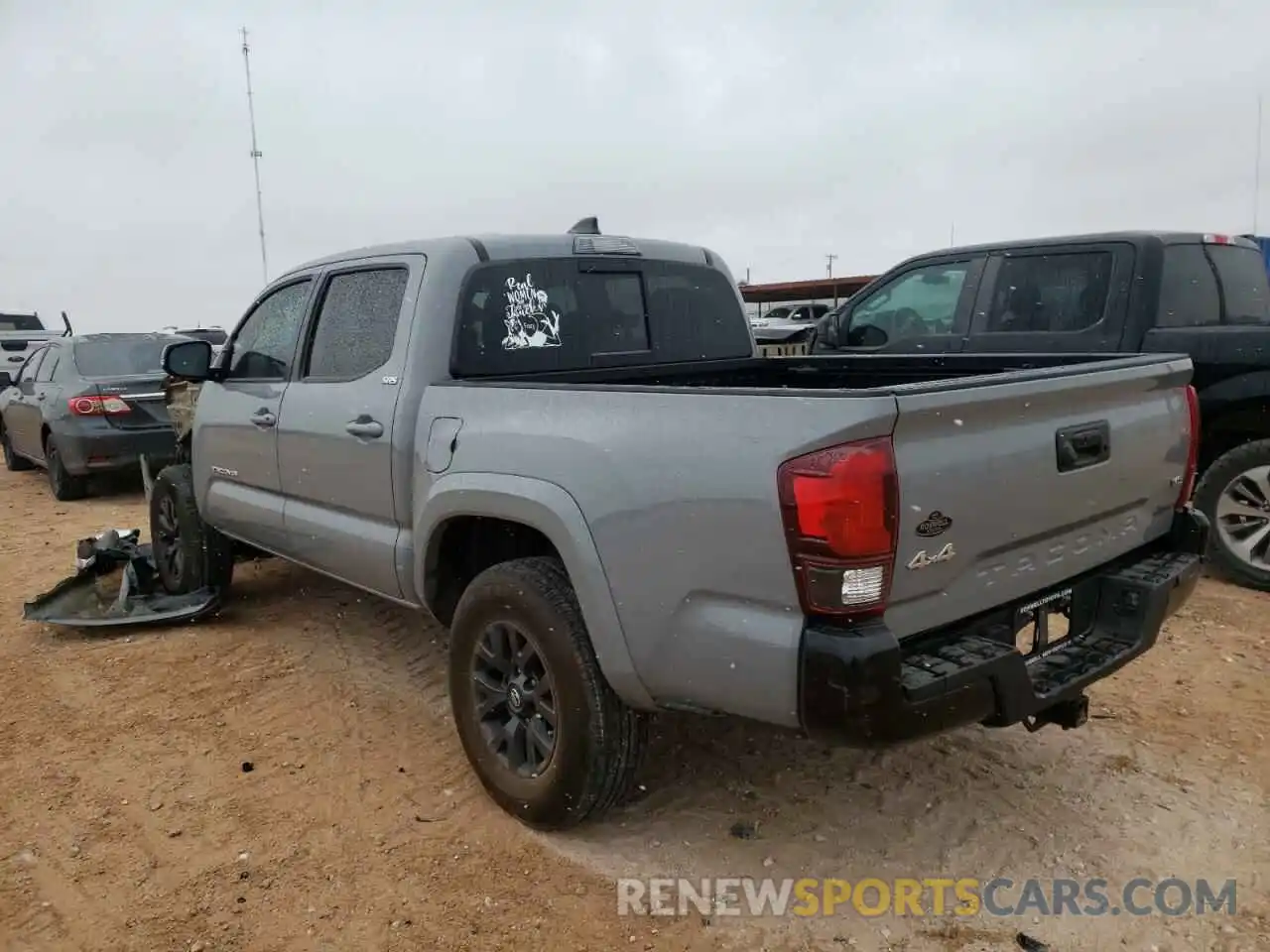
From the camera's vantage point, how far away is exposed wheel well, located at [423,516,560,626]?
328 centimetres

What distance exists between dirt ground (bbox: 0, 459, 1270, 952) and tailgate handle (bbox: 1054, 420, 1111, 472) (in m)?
1.10

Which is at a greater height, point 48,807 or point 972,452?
point 972,452

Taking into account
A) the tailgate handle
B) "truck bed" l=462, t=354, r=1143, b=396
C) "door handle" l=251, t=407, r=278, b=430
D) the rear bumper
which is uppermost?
"truck bed" l=462, t=354, r=1143, b=396

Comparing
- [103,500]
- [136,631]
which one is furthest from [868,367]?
[103,500]

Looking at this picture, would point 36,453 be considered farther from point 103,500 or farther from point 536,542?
point 536,542

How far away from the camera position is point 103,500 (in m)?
9.41

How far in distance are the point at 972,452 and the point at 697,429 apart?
2.21 ft

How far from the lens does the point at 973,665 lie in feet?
7.73

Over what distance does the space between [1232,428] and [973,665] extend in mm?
3992

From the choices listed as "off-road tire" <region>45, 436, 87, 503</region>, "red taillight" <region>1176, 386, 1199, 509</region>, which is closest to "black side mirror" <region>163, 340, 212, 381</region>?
"red taillight" <region>1176, 386, 1199, 509</region>

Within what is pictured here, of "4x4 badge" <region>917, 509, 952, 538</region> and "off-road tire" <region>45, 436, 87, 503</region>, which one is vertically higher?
"4x4 badge" <region>917, 509, 952, 538</region>

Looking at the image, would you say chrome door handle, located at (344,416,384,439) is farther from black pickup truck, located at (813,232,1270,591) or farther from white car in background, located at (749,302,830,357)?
white car in background, located at (749,302,830,357)

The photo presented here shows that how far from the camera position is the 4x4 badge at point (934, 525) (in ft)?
7.47

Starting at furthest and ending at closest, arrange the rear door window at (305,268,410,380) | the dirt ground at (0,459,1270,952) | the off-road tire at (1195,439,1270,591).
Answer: the off-road tire at (1195,439,1270,591), the rear door window at (305,268,410,380), the dirt ground at (0,459,1270,952)
